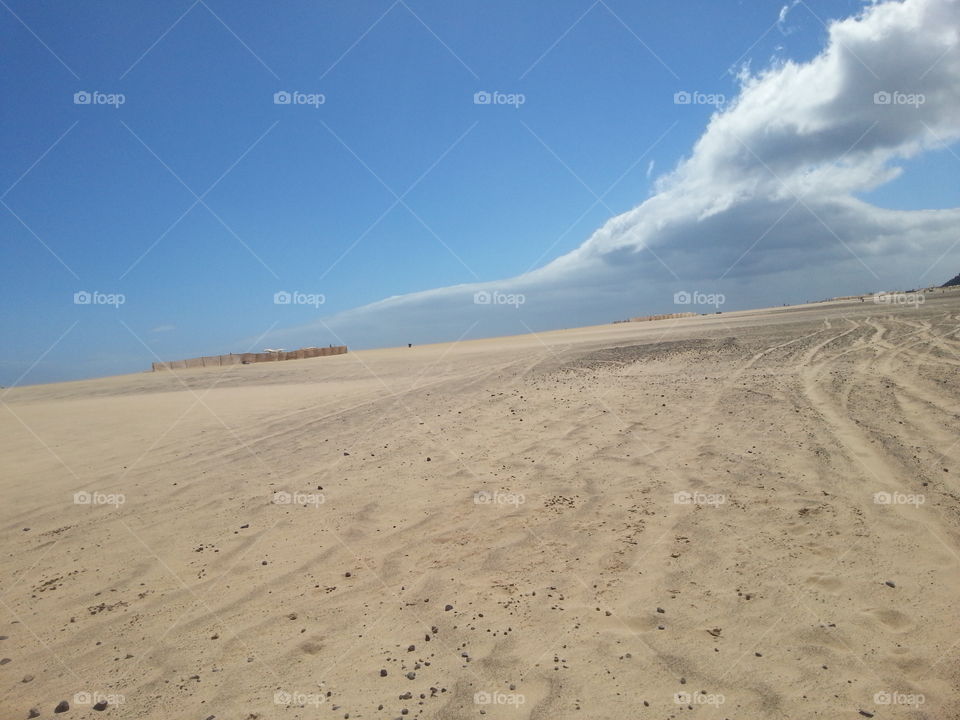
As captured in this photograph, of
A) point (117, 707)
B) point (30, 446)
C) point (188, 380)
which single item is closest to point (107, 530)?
point (117, 707)

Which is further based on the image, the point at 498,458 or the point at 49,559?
the point at 498,458

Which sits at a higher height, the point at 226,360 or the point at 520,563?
the point at 226,360

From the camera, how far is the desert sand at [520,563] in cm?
354

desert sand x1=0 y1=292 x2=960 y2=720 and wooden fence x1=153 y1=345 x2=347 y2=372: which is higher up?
wooden fence x1=153 y1=345 x2=347 y2=372

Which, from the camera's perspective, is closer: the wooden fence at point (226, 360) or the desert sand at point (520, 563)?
the desert sand at point (520, 563)

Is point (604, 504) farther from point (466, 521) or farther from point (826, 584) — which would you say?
point (826, 584)

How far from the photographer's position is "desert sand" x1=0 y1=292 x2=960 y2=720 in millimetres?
3539

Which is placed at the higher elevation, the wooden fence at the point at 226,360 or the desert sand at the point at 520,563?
the wooden fence at the point at 226,360

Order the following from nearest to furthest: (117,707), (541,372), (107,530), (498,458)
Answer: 1. (117,707)
2. (107,530)
3. (498,458)
4. (541,372)

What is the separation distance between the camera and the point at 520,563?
5.02 meters

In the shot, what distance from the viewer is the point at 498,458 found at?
768 centimetres

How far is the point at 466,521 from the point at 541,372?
8.42 m

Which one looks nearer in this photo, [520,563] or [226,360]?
[520,563]

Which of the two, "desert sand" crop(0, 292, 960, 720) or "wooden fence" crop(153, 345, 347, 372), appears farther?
"wooden fence" crop(153, 345, 347, 372)
